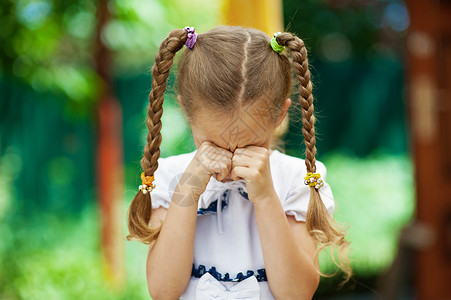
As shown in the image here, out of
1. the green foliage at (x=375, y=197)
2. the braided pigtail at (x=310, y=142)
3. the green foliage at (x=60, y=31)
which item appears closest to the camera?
the braided pigtail at (x=310, y=142)

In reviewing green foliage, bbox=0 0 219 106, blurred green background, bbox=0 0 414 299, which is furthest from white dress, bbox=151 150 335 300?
green foliage, bbox=0 0 219 106

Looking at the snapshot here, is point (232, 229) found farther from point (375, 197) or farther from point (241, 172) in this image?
point (375, 197)

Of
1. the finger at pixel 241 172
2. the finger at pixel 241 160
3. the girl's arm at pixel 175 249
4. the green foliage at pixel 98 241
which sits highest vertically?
the finger at pixel 241 160

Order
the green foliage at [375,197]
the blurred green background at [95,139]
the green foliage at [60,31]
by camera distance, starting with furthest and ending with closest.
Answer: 1. the green foliage at [375,197]
2. the blurred green background at [95,139]
3. the green foliage at [60,31]

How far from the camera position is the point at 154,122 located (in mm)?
1195

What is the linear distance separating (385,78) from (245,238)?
175 inches

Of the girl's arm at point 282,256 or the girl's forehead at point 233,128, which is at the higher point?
the girl's forehead at point 233,128

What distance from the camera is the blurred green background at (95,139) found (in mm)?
3199

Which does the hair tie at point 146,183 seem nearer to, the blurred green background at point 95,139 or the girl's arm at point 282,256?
the girl's arm at point 282,256

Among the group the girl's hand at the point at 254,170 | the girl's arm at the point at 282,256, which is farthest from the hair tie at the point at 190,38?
the girl's arm at the point at 282,256

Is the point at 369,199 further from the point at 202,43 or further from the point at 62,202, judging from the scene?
the point at 202,43

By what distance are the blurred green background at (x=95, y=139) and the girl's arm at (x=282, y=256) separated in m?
0.54

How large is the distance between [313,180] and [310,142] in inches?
3.8

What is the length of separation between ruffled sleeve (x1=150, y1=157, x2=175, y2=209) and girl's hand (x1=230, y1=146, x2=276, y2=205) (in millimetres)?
249
